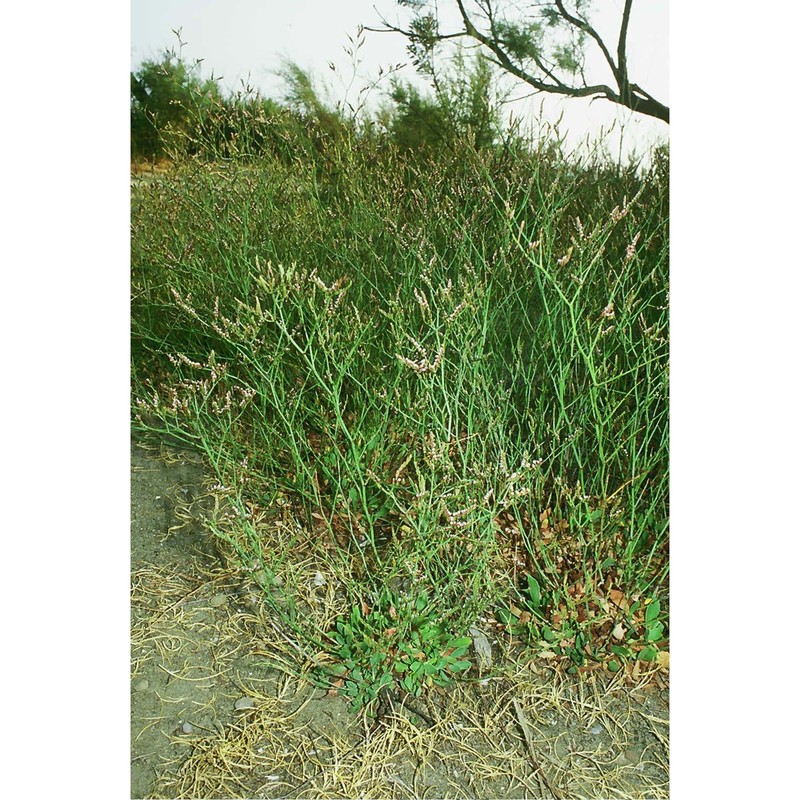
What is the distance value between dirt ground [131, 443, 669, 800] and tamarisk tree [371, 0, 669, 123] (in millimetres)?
1315

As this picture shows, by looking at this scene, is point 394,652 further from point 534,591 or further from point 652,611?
point 652,611

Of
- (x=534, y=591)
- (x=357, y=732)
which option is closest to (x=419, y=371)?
(x=534, y=591)

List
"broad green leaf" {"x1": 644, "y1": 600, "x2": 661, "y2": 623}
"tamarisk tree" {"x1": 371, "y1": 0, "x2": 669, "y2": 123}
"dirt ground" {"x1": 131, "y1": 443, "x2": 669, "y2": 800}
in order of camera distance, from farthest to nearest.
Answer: "tamarisk tree" {"x1": 371, "y1": 0, "x2": 669, "y2": 123}
"broad green leaf" {"x1": 644, "y1": 600, "x2": 661, "y2": 623}
"dirt ground" {"x1": 131, "y1": 443, "x2": 669, "y2": 800}

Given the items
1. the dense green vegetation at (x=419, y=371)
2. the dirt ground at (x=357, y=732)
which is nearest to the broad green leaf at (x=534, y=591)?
the dense green vegetation at (x=419, y=371)

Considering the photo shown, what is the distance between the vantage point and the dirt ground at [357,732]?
145cm

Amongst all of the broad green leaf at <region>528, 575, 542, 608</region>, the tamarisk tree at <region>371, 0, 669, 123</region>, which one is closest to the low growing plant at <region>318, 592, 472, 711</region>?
the broad green leaf at <region>528, 575, 542, 608</region>

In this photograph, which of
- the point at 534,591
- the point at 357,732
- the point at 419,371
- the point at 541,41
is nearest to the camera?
the point at 419,371

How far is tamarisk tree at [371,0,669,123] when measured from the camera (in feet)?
5.78

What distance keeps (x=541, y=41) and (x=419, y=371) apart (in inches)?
38.8

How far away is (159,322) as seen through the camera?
2264 millimetres

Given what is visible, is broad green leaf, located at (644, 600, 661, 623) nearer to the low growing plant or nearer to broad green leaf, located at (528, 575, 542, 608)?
broad green leaf, located at (528, 575, 542, 608)

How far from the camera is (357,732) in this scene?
151cm
